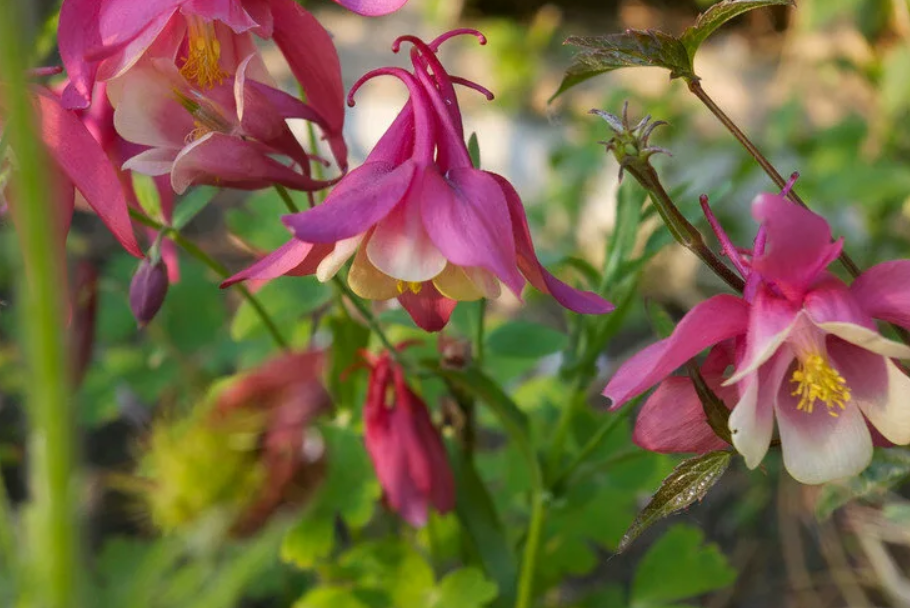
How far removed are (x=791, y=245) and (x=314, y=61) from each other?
0.93 feet

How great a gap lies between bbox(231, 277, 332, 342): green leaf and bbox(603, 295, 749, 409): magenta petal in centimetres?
39

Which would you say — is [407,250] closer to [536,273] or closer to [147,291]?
[536,273]

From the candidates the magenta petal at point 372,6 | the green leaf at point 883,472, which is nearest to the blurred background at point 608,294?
the green leaf at point 883,472

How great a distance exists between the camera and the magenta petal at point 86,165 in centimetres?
50

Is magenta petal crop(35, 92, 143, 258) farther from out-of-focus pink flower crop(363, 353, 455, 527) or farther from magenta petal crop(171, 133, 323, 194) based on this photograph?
out-of-focus pink flower crop(363, 353, 455, 527)

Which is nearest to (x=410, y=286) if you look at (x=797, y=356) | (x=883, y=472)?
(x=797, y=356)

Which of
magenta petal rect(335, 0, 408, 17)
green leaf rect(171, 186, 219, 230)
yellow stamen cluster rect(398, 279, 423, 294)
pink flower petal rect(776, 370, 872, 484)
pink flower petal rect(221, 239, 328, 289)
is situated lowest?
green leaf rect(171, 186, 219, 230)

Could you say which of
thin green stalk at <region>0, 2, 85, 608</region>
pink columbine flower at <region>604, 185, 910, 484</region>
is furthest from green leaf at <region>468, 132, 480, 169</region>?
thin green stalk at <region>0, 2, 85, 608</region>

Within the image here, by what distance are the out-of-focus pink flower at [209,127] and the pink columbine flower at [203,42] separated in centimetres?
1

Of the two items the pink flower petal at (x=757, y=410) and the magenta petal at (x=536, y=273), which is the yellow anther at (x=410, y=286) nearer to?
the magenta petal at (x=536, y=273)

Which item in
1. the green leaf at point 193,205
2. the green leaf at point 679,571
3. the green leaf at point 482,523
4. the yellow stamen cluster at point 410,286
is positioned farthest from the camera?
the green leaf at point 679,571

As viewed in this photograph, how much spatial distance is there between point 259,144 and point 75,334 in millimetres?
289

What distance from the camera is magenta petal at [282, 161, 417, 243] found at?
0.43 meters

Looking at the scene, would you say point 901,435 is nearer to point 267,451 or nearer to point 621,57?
point 621,57
